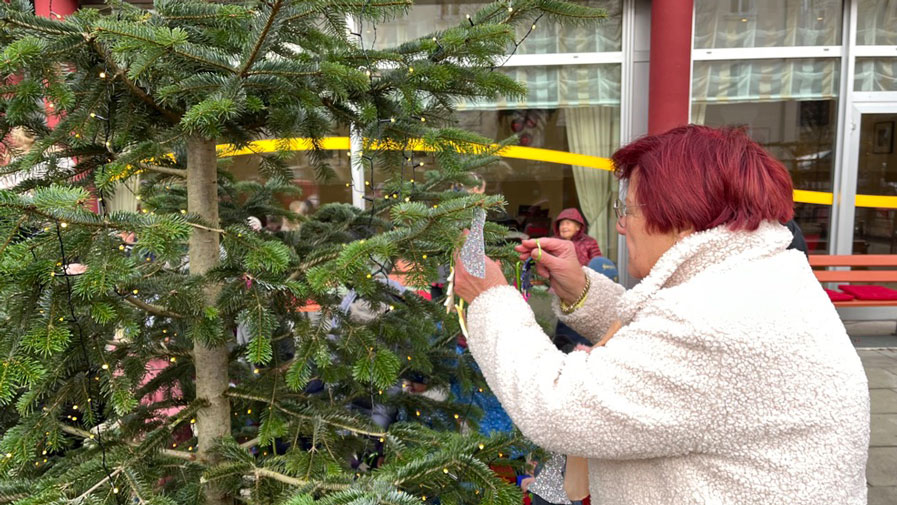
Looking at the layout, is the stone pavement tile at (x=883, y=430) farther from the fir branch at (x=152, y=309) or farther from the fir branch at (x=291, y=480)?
the fir branch at (x=152, y=309)

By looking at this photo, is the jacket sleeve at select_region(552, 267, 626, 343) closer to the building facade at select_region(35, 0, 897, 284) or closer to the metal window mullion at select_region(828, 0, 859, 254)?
the building facade at select_region(35, 0, 897, 284)

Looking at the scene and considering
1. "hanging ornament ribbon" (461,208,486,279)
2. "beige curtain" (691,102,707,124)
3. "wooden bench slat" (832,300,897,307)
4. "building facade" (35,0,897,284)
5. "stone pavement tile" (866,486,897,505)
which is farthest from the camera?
"beige curtain" (691,102,707,124)

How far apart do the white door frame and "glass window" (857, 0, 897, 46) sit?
0.59 meters

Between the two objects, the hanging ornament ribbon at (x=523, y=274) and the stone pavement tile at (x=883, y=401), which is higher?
the hanging ornament ribbon at (x=523, y=274)

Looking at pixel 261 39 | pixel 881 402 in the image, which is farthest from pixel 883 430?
pixel 261 39

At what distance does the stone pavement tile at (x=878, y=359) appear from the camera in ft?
20.6

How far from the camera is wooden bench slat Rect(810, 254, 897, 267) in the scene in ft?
23.3

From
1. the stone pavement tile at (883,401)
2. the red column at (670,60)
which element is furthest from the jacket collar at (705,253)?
the red column at (670,60)

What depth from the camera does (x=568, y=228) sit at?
6.04 m

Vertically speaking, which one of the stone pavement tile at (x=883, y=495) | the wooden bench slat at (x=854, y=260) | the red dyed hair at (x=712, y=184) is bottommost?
the stone pavement tile at (x=883, y=495)

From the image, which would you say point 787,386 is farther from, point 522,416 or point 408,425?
point 408,425

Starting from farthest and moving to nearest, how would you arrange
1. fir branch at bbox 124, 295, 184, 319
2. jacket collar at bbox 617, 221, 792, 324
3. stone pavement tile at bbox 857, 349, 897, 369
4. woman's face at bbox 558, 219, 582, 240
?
stone pavement tile at bbox 857, 349, 897, 369, woman's face at bbox 558, 219, 582, 240, fir branch at bbox 124, 295, 184, 319, jacket collar at bbox 617, 221, 792, 324

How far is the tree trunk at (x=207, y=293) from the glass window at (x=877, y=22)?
779cm

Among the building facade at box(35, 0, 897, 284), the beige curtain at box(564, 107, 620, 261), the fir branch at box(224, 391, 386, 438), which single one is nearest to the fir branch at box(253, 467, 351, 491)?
the fir branch at box(224, 391, 386, 438)
